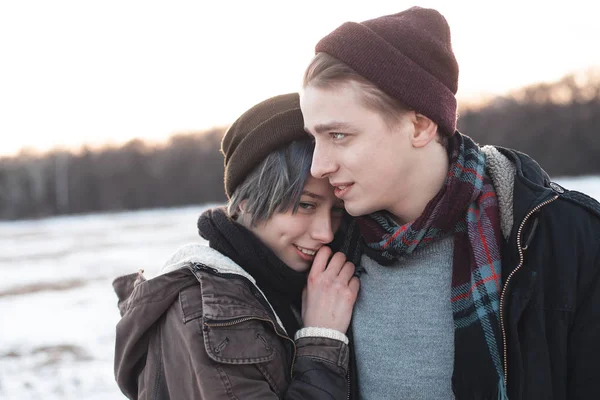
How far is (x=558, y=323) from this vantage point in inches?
66.8

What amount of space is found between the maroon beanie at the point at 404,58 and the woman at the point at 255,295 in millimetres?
439

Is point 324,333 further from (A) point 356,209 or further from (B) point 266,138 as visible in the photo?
(B) point 266,138

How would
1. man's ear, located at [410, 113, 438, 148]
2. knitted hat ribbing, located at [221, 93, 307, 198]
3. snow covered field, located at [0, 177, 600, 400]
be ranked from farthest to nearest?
snow covered field, located at [0, 177, 600, 400]
knitted hat ribbing, located at [221, 93, 307, 198]
man's ear, located at [410, 113, 438, 148]

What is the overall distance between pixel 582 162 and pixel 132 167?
2411 cm

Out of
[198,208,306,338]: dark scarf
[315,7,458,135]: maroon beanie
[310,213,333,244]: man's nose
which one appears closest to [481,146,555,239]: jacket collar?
[315,7,458,135]: maroon beanie

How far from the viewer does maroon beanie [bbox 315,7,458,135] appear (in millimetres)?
1909

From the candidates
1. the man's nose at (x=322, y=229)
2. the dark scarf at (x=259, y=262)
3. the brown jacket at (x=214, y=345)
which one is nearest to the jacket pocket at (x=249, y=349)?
the brown jacket at (x=214, y=345)

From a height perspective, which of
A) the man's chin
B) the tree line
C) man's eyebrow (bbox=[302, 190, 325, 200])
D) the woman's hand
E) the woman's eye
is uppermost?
the man's chin

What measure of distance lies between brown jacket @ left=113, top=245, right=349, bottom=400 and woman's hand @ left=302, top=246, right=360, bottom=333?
0.10 metres

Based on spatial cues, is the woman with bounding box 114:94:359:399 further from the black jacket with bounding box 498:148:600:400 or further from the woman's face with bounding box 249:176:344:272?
the black jacket with bounding box 498:148:600:400

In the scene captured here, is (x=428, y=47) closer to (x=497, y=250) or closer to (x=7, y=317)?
(x=497, y=250)

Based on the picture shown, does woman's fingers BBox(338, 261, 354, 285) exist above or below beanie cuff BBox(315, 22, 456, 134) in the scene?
below

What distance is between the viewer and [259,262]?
7.45 ft

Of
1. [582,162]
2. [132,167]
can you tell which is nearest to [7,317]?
[582,162]
